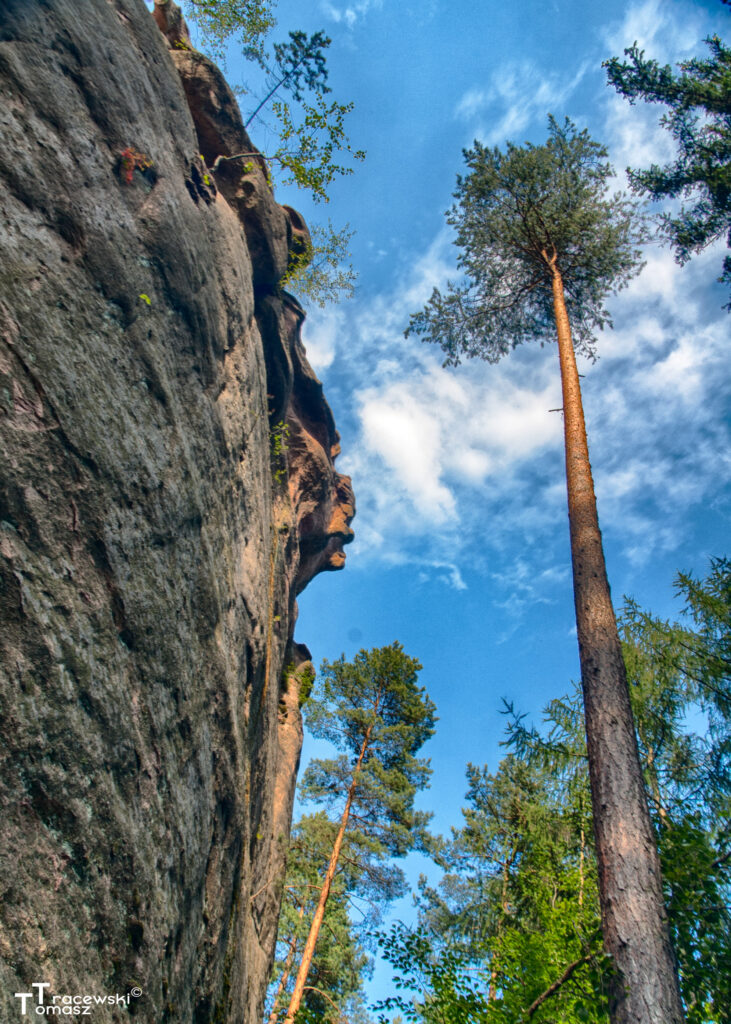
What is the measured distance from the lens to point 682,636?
923 cm

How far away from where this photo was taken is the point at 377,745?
18469 mm

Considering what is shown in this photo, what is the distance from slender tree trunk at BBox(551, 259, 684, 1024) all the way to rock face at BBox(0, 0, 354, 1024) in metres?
3.91

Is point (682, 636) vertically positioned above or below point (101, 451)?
above

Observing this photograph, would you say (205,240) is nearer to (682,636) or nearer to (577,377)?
(577,377)

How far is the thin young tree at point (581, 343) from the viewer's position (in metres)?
4.57

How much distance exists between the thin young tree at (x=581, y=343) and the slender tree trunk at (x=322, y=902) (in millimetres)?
9658

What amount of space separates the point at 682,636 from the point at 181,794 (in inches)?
331

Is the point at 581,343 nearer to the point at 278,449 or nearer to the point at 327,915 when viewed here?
the point at 278,449

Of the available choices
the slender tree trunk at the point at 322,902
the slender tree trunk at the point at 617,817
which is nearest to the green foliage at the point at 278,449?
the slender tree trunk at the point at 617,817

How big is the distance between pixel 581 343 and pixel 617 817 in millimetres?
11538

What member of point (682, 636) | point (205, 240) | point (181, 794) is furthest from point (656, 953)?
point (205, 240)

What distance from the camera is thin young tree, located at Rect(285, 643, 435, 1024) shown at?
16797 millimetres

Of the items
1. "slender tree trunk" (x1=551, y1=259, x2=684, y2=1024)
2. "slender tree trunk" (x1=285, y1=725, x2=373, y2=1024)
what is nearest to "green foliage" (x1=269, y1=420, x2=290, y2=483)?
"slender tree trunk" (x1=551, y1=259, x2=684, y2=1024)

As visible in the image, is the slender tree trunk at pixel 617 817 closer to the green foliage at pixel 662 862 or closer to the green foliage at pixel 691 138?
the green foliage at pixel 662 862
